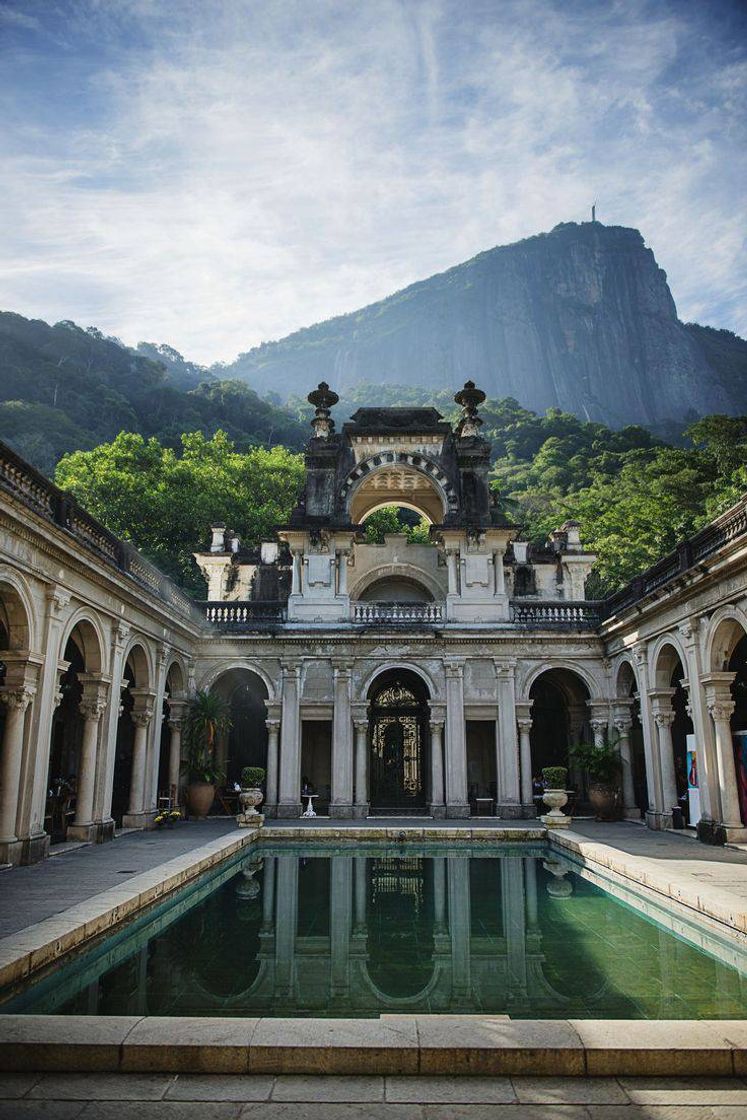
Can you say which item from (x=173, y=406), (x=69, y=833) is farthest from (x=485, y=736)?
(x=173, y=406)

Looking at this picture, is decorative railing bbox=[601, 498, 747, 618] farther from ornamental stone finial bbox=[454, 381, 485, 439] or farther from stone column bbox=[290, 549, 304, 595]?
stone column bbox=[290, 549, 304, 595]

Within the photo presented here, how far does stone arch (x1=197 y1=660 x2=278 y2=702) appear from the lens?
2252 centimetres

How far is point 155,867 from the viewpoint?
11242 mm

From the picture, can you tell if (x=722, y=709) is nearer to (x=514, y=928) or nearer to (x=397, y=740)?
(x=514, y=928)

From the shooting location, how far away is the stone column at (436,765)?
70.5ft

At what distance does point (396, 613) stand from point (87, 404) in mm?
48022

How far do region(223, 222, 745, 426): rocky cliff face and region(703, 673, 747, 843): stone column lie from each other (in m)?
137

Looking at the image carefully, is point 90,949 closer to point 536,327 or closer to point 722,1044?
point 722,1044

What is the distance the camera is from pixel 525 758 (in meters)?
22.0

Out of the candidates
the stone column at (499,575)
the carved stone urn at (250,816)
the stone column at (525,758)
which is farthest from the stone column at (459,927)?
the stone column at (499,575)

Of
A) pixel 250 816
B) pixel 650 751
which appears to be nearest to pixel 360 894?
pixel 250 816

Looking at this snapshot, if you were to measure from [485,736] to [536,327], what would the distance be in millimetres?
154481

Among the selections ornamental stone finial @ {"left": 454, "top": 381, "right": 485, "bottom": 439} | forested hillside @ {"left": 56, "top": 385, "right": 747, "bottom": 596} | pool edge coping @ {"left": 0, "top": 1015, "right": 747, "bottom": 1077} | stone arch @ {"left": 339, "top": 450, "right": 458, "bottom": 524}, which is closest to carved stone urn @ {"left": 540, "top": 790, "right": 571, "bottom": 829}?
stone arch @ {"left": 339, "top": 450, "right": 458, "bottom": 524}

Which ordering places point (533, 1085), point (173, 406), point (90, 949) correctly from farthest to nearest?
point (173, 406) < point (90, 949) < point (533, 1085)
